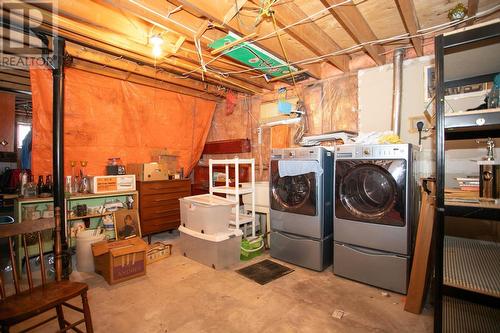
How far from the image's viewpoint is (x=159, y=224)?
12.5 feet

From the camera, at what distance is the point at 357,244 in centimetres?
245

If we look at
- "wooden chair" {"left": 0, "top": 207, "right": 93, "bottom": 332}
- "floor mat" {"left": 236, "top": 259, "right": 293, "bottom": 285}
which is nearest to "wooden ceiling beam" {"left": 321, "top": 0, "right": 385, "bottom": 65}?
"floor mat" {"left": 236, "top": 259, "right": 293, "bottom": 285}

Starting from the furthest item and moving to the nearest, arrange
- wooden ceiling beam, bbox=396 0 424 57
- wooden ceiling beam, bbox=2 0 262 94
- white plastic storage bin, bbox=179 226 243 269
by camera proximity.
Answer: white plastic storage bin, bbox=179 226 243 269, wooden ceiling beam, bbox=2 0 262 94, wooden ceiling beam, bbox=396 0 424 57

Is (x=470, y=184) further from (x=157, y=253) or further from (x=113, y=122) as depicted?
(x=113, y=122)

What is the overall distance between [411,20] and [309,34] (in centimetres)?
90

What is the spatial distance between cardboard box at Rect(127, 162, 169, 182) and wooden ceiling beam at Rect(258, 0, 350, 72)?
2642 millimetres

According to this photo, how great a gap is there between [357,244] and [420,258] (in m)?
0.52

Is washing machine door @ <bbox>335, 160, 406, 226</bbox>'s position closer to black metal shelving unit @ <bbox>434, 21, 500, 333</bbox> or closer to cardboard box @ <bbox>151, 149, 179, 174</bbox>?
black metal shelving unit @ <bbox>434, 21, 500, 333</bbox>

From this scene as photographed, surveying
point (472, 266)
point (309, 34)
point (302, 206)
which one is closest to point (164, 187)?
point (302, 206)

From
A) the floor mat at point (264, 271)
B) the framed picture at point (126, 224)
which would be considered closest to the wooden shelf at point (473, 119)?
the floor mat at point (264, 271)

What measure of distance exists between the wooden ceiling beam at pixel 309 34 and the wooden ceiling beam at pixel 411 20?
75 centimetres

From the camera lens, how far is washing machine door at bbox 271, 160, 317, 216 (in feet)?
8.94

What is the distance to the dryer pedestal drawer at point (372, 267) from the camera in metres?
2.24

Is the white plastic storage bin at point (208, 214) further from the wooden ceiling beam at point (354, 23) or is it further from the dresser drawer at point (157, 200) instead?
the wooden ceiling beam at point (354, 23)
